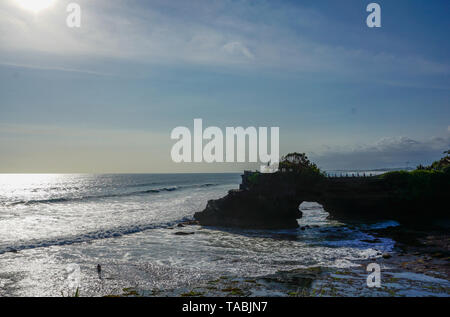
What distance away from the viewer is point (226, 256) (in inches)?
892

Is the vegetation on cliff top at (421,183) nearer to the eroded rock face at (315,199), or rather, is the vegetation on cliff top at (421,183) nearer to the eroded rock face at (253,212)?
the eroded rock face at (315,199)

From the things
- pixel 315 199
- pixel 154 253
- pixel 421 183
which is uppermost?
pixel 421 183

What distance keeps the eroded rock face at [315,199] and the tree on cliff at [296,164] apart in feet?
2.74

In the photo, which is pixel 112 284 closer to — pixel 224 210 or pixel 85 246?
pixel 85 246

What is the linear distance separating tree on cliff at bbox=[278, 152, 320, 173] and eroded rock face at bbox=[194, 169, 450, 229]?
0.84 metres

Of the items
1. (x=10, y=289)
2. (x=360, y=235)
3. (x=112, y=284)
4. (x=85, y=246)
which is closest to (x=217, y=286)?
(x=112, y=284)

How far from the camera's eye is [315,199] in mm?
38844

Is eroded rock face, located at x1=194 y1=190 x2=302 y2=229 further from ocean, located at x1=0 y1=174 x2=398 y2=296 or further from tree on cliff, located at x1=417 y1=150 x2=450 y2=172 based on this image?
tree on cliff, located at x1=417 y1=150 x2=450 y2=172

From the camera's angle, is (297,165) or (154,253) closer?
(154,253)

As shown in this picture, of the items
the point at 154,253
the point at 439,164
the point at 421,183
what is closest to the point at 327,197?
the point at 421,183

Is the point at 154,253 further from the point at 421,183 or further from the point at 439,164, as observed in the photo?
the point at 439,164

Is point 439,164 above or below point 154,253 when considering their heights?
above

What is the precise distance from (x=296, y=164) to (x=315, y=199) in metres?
5.16

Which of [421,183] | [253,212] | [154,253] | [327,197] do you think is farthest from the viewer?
[327,197]
